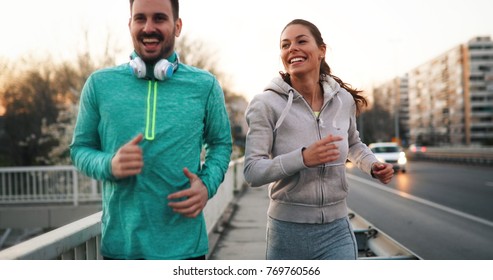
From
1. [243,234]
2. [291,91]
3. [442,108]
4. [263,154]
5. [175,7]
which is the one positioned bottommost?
[243,234]

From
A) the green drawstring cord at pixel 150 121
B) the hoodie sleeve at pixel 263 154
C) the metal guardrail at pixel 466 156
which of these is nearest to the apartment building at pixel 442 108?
the metal guardrail at pixel 466 156

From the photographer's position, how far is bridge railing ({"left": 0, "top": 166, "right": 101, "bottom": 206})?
438 inches

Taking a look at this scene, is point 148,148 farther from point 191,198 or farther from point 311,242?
point 311,242

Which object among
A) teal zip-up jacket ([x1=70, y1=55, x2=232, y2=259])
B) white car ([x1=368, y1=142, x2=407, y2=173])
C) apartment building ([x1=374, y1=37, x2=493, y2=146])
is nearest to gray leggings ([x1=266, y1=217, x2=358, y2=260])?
teal zip-up jacket ([x1=70, y1=55, x2=232, y2=259])

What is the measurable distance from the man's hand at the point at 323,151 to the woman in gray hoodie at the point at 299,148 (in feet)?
0.60

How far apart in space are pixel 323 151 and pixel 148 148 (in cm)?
63

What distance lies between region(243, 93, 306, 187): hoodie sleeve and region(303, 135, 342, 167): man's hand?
0.06m

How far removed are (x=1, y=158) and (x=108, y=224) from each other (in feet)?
51.9

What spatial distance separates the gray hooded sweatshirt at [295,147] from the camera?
204cm

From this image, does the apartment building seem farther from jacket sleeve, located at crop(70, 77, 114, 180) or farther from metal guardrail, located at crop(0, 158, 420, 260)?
jacket sleeve, located at crop(70, 77, 114, 180)

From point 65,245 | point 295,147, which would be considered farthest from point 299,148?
point 65,245

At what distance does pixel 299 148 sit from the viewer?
2.01m

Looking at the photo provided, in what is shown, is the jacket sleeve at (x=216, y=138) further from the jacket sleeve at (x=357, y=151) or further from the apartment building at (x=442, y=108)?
the apartment building at (x=442, y=108)

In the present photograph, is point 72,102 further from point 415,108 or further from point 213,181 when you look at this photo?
point 415,108
